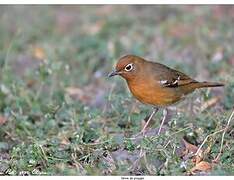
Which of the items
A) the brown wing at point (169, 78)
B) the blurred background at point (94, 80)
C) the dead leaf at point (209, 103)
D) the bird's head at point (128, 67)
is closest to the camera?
the blurred background at point (94, 80)

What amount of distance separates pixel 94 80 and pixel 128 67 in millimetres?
1872

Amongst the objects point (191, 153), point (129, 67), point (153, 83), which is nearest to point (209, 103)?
Answer: point (153, 83)

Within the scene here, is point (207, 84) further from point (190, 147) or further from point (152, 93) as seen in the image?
point (190, 147)

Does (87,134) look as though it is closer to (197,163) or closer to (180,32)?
(197,163)

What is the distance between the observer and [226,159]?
5191 millimetres

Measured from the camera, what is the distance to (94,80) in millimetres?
7715

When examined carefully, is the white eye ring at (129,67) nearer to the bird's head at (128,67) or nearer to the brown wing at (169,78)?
the bird's head at (128,67)

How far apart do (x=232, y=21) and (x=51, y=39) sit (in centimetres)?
246

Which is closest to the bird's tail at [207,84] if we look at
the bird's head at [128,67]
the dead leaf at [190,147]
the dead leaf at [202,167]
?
the bird's head at [128,67]

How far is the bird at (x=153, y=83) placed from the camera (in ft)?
19.1

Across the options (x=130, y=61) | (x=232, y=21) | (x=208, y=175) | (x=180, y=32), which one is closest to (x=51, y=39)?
(x=180, y=32)

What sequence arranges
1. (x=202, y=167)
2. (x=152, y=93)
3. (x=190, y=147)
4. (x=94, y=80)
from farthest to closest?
(x=94, y=80)
(x=152, y=93)
(x=190, y=147)
(x=202, y=167)

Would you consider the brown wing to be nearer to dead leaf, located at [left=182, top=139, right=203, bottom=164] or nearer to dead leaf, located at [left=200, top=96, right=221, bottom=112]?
dead leaf, located at [left=200, top=96, right=221, bottom=112]

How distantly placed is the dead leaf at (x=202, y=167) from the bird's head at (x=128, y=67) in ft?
3.89
